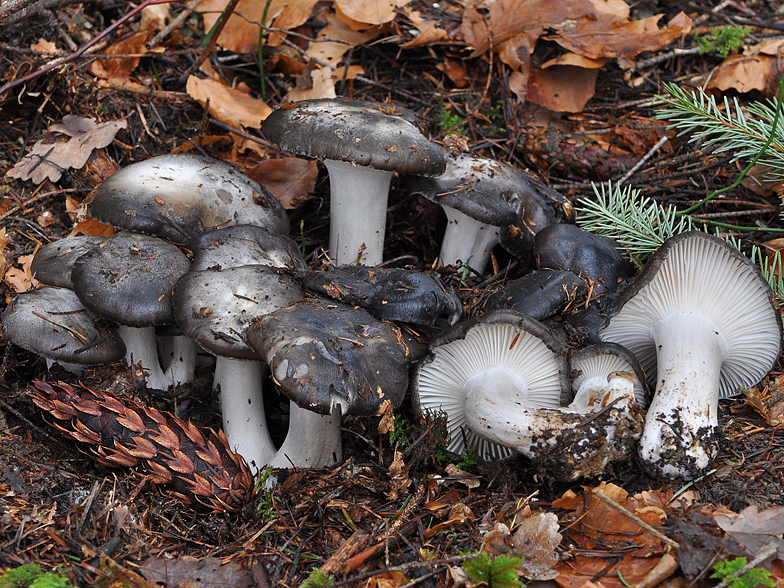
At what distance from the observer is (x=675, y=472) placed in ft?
9.18

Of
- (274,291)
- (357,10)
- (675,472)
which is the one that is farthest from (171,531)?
(357,10)

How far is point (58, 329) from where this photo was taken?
3.15 m

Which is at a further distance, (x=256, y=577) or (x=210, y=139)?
(x=210, y=139)

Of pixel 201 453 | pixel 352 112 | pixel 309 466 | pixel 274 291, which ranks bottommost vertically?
pixel 309 466

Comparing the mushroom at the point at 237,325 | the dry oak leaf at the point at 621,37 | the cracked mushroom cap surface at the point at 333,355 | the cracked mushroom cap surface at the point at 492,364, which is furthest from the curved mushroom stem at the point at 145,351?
the dry oak leaf at the point at 621,37

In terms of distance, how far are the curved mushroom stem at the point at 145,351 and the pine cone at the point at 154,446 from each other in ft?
1.25

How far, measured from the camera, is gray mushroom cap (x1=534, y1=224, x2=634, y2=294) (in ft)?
11.2

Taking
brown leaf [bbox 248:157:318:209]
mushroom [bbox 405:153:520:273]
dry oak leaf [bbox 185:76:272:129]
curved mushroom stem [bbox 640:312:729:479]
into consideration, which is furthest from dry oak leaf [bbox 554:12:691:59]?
curved mushroom stem [bbox 640:312:729:479]

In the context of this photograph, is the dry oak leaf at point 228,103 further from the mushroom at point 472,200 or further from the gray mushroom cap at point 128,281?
the gray mushroom cap at point 128,281

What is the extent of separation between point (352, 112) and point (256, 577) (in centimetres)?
239

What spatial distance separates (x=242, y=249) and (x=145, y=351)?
2.66 ft

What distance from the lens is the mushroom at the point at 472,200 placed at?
367 centimetres

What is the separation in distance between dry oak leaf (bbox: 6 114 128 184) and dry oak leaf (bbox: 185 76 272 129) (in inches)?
22.1

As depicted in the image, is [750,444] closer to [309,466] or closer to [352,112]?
[309,466]
